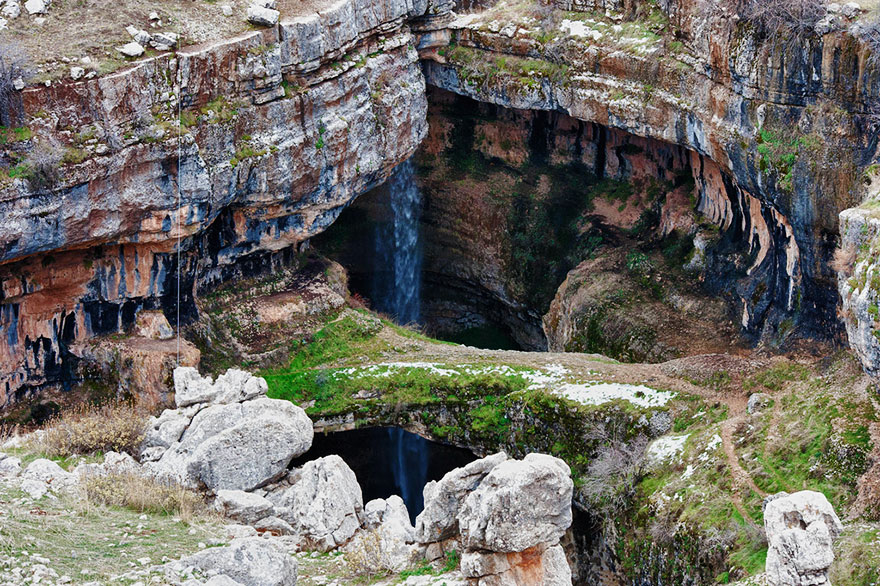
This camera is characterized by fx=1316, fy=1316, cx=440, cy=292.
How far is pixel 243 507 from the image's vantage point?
85.3ft

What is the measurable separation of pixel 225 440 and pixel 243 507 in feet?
9.19

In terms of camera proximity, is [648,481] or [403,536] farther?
[648,481]

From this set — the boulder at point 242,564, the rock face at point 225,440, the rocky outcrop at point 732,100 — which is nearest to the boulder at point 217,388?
the rock face at point 225,440

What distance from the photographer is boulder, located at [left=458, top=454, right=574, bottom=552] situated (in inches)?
813

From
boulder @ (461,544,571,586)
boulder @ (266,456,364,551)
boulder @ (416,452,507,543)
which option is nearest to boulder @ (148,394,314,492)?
boulder @ (266,456,364,551)

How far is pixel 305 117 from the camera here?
120 feet

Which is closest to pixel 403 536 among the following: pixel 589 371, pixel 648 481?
pixel 648 481

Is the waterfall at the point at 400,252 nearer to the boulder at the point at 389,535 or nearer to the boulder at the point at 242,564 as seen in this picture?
the boulder at the point at 389,535

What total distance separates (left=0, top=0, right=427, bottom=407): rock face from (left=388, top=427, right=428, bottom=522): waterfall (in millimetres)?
6617

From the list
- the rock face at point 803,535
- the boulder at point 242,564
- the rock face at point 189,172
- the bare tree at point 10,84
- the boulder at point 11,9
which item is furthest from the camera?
the boulder at point 11,9

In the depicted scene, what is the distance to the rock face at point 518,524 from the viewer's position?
20.7 m

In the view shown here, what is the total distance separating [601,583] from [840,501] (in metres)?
6.83

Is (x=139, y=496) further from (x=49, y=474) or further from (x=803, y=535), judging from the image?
(x=803, y=535)

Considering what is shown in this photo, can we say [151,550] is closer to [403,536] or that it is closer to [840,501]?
[403,536]
